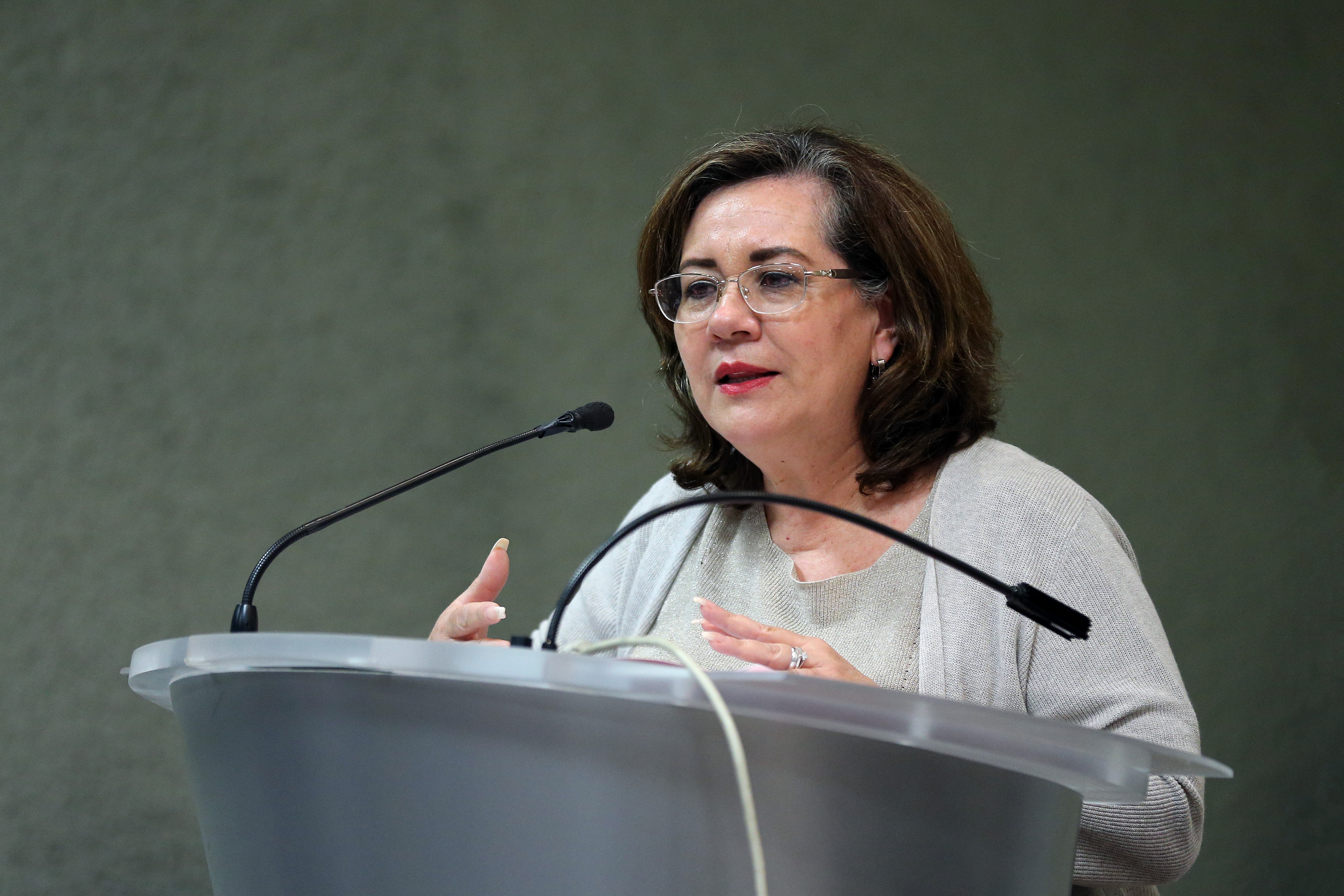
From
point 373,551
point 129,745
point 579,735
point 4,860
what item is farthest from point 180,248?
point 579,735

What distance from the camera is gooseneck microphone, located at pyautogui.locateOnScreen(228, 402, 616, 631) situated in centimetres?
96

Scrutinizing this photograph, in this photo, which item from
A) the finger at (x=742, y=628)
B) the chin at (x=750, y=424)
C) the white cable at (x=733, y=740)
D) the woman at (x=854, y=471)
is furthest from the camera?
the chin at (x=750, y=424)

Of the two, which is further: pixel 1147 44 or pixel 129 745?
pixel 1147 44

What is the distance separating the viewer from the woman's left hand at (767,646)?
788 millimetres

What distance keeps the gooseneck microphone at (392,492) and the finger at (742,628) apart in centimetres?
35

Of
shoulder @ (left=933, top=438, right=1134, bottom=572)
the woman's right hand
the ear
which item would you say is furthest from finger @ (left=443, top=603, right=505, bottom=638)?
the ear

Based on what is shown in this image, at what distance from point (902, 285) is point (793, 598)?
Answer: 16.7 inches

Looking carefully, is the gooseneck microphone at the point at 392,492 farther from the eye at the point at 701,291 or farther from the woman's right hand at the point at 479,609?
the eye at the point at 701,291

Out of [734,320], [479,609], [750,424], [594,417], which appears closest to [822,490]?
[750,424]

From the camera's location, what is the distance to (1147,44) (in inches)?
114

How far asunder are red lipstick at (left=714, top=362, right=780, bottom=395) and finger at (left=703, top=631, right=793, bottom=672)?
640 mm

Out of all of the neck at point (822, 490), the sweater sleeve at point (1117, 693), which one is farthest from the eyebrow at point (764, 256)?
the sweater sleeve at point (1117, 693)

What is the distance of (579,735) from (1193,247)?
2.68 metres

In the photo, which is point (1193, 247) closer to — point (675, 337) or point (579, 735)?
point (675, 337)
